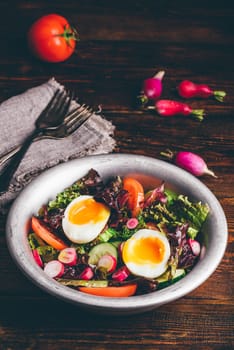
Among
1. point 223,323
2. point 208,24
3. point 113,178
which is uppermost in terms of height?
point 208,24

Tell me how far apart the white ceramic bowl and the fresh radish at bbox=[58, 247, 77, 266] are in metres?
0.11

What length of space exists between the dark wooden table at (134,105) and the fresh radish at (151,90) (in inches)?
1.9

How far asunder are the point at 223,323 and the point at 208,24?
1.79m

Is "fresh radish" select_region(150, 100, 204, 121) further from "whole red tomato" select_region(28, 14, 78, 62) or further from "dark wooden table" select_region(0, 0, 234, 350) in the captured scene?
"whole red tomato" select_region(28, 14, 78, 62)

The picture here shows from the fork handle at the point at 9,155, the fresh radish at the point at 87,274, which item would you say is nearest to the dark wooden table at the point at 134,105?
the fresh radish at the point at 87,274

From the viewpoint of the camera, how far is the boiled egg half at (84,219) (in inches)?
73.5

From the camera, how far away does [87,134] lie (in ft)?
7.73

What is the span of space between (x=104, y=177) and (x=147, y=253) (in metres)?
0.34

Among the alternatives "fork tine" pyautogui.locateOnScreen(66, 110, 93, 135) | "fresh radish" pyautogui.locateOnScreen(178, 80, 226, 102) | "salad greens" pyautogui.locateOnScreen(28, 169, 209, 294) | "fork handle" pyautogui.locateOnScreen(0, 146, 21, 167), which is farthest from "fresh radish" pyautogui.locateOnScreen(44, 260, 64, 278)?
"fresh radish" pyautogui.locateOnScreen(178, 80, 226, 102)

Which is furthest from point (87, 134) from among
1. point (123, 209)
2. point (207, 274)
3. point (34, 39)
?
point (207, 274)

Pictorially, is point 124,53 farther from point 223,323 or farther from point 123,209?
point 223,323

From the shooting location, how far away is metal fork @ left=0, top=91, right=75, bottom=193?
2.13 m

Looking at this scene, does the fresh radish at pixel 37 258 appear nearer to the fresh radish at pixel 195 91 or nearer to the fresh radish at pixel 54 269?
the fresh radish at pixel 54 269

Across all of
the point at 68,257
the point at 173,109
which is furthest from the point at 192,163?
the point at 68,257
